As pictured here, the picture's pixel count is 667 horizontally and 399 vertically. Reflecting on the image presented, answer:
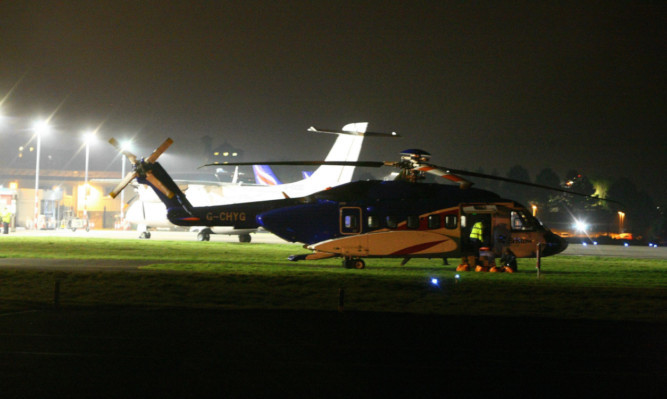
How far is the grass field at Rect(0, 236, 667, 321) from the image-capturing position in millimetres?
16406

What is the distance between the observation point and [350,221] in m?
24.9

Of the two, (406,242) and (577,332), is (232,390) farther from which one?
(406,242)

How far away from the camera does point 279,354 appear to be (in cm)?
1031

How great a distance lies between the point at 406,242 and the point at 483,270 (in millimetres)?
3282

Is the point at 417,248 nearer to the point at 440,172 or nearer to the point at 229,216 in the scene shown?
the point at 440,172

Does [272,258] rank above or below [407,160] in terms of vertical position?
below

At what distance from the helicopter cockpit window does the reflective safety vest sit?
1.32 metres

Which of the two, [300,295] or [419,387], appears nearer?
[419,387]

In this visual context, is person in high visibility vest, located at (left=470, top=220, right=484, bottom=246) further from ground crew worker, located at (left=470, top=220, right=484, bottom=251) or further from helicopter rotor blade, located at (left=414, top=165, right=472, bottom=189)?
helicopter rotor blade, located at (left=414, top=165, right=472, bottom=189)

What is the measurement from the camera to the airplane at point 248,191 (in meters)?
40.2

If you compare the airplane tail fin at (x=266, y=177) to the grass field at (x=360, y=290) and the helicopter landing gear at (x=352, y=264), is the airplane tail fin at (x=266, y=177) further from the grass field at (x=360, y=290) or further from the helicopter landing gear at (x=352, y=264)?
the grass field at (x=360, y=290)

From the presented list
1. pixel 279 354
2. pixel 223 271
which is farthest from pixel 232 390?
pixel 223 271

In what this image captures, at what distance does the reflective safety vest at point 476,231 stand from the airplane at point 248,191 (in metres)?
13.5

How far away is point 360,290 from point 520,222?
8.93 metres
